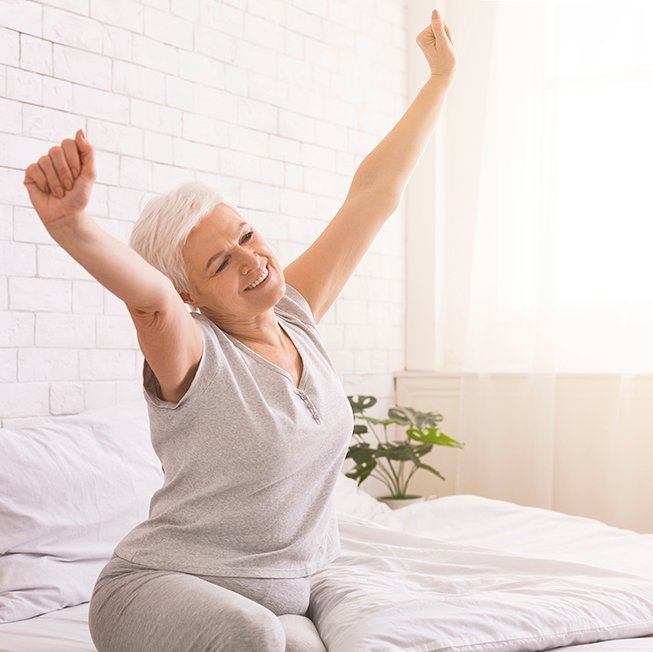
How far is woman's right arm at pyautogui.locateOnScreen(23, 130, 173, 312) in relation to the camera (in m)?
1.20

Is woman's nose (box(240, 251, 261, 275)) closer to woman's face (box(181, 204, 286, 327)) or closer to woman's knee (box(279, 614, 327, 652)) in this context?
woman's face (box(181, 204, 286, 327))

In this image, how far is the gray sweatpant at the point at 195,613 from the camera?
1.37 m

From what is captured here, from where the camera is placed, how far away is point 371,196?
2.11 meters

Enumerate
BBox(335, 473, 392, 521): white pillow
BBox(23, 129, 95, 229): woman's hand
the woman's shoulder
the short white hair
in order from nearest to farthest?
1. BBox(23, 129, 95, 229): woman's hand
2. the short white hair
3. the woman's shoulder
4. BBox(335, 473, 392, 521): white pillow

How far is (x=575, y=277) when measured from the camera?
159 inches

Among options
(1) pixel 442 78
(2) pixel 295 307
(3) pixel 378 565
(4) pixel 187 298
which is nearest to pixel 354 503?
(3) pixel 378 565

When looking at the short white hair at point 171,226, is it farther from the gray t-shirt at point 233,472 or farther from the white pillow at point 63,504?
the white pillow at point 63,504

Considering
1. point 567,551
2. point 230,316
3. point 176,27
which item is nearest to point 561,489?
point 567,551

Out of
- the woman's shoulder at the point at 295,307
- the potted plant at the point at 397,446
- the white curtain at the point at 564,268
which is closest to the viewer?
the woman's shoulder at the point at 295,307

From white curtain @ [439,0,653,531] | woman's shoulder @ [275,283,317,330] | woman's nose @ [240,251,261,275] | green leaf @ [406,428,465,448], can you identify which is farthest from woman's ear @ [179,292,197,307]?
white curtain @ [439,0,653,531]

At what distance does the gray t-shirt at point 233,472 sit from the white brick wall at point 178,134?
116 cm

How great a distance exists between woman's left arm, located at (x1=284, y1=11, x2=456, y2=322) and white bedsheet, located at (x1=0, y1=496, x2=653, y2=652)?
22.0 inches

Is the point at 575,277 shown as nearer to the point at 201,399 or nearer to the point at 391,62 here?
the point at 391,62

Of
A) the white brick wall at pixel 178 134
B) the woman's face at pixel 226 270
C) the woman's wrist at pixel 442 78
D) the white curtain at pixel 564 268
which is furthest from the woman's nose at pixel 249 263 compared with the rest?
the white curtain at pixel 564 268
